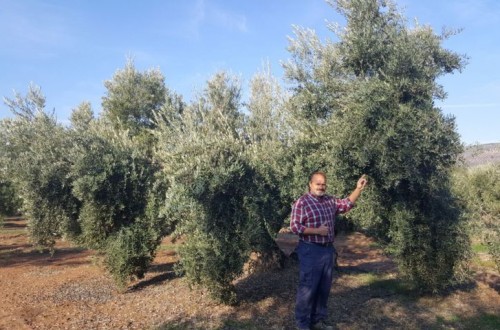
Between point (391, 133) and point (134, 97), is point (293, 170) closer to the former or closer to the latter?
point (391, 133)

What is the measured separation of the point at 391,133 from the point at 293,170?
10.0 feet

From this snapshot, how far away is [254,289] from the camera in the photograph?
10.6 m

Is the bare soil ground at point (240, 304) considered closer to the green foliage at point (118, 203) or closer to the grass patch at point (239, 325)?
the grass patch at point (239, 325)

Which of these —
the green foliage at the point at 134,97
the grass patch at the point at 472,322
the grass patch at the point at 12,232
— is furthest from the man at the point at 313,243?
the grass patch at the point at 12,232

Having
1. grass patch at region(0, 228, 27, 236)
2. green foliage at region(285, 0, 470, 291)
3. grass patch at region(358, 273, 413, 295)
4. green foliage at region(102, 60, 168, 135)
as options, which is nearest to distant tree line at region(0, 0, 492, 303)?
green foliage at region(285, 0, 470, 291)

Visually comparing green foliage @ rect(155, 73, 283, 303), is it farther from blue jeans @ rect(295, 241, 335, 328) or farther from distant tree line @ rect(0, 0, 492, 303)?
blue jeans @ rect(295, 241, 335, 328)

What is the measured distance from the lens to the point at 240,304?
9.31m

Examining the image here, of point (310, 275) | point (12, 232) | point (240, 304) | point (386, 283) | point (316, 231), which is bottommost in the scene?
point (386, 283)

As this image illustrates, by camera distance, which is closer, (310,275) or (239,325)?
(310,275)

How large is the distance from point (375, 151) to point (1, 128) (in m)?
12.8

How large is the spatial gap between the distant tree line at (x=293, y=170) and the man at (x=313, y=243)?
5.89 ft

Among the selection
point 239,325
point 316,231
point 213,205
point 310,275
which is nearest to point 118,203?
point 213,205

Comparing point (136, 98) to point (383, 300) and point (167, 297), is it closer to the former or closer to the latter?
point (167, 297)

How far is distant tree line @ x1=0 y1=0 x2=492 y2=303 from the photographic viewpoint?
8.11m
